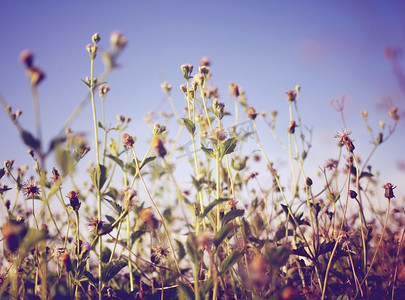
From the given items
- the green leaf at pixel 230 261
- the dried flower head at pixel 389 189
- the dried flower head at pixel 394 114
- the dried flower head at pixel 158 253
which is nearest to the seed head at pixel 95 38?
the dried flower head at pixel 158 253

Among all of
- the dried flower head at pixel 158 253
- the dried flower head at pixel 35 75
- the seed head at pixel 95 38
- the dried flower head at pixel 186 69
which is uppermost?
the seed head at pixel 95 38

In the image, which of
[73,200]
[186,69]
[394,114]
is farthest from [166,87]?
[394,114]

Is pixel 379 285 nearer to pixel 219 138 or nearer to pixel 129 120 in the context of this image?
pixel 219 138

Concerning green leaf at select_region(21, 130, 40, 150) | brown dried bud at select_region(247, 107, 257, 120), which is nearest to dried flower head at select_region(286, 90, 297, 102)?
brown dried bud at select_region(247, 107, 257, 120)

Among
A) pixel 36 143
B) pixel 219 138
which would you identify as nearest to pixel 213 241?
pixel 219 138

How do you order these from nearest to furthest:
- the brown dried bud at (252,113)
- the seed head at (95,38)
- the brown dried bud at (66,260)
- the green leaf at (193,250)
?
the green leaf at (193,250), the brown dried bud at (66,260), the seed head at (95,38), the brown dried bud at (252,113)

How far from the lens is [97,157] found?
4.62ft

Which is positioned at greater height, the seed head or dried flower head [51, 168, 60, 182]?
the seed head

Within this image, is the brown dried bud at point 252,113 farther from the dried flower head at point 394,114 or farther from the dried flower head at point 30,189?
the dried flower head at point 30,189

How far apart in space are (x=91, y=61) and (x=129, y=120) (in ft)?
2.44

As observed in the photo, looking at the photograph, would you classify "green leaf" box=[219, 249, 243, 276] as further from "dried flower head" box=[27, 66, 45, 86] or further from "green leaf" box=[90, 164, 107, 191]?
"dried flower head" box=[27, 66, 45, 86]

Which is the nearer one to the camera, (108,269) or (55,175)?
(108,269)

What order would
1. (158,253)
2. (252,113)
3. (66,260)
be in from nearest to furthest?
1. (66,260)
2. (158,253)
3. (252,113)

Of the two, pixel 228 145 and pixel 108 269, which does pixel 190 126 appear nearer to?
pixel 228 145
